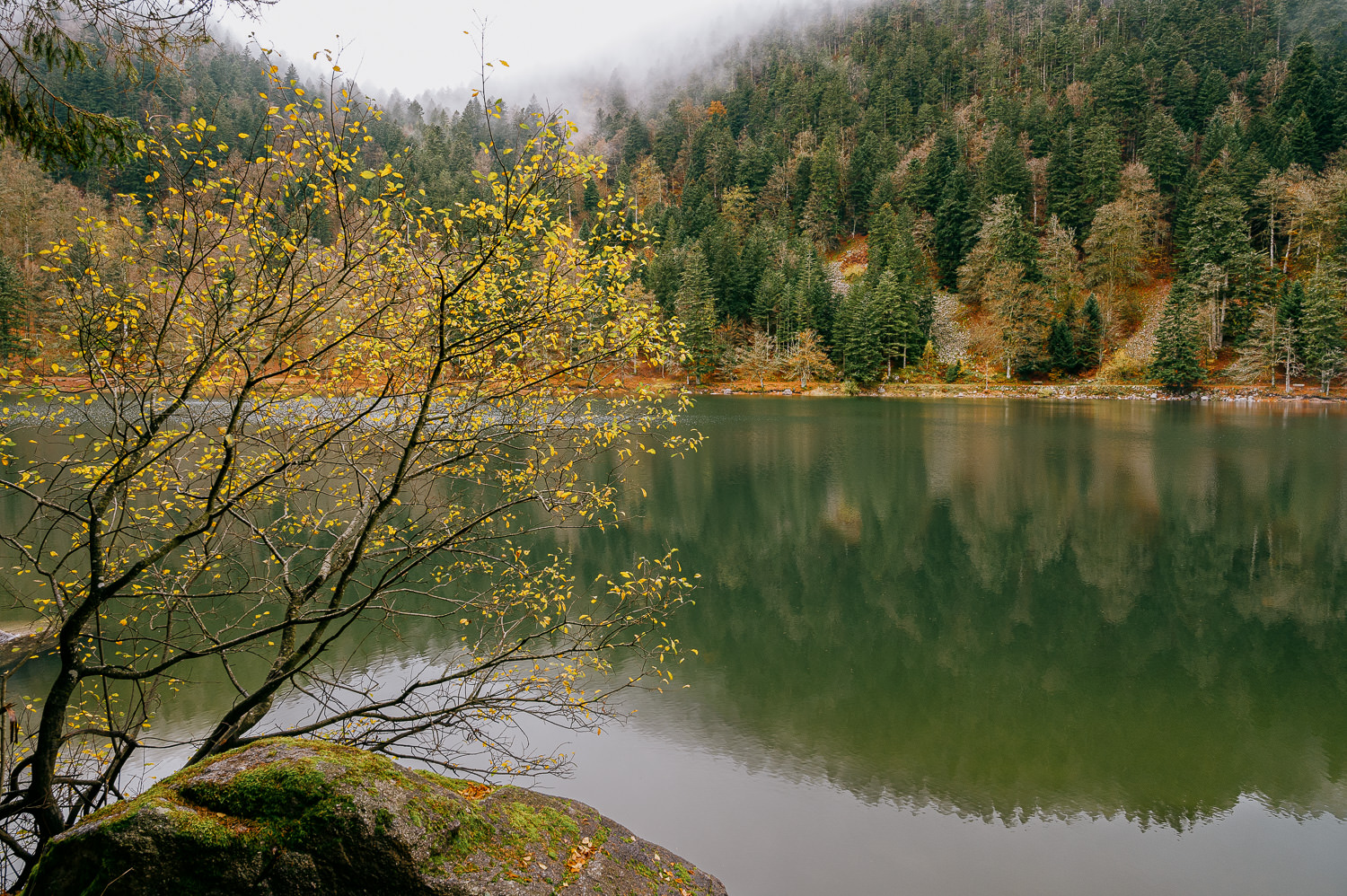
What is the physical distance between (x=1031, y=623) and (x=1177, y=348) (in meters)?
55.1

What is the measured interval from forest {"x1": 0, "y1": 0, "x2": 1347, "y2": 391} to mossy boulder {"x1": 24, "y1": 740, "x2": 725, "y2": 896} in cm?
4183

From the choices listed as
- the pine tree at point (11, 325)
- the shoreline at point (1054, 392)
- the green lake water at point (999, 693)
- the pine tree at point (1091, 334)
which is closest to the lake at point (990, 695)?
the green lake water at point (999, 693)

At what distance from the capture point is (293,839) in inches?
121

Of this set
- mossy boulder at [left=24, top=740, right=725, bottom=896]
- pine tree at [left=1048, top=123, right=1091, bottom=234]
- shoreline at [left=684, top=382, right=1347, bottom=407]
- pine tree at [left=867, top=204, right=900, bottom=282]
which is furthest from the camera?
pine tree at [left=867, top=204, right=900, bottom=282]

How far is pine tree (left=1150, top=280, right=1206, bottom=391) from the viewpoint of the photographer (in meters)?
55.4

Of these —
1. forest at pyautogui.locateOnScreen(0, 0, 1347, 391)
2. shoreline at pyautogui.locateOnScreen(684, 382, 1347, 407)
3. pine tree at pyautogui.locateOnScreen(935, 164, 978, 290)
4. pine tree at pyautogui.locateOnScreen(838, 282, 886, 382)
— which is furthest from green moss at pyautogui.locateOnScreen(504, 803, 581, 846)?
pine tree at pyautogui.locateOnScreen(935, 164, 978, 290)

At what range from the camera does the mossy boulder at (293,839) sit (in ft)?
9.47

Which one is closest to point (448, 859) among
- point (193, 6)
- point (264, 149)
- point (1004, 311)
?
point (264, 149)

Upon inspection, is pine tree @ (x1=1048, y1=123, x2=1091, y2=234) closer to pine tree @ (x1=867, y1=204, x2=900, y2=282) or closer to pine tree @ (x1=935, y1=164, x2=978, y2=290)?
pine tree @ (x1=935, y1=164, x2=978, y2=290)

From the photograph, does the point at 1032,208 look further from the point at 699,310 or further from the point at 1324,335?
the point at 699,310

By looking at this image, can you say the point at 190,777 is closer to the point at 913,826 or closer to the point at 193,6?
the point at 193,6

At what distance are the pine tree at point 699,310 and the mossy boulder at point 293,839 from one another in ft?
210

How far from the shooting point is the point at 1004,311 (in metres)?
65.5

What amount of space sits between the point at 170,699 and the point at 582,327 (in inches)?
376
